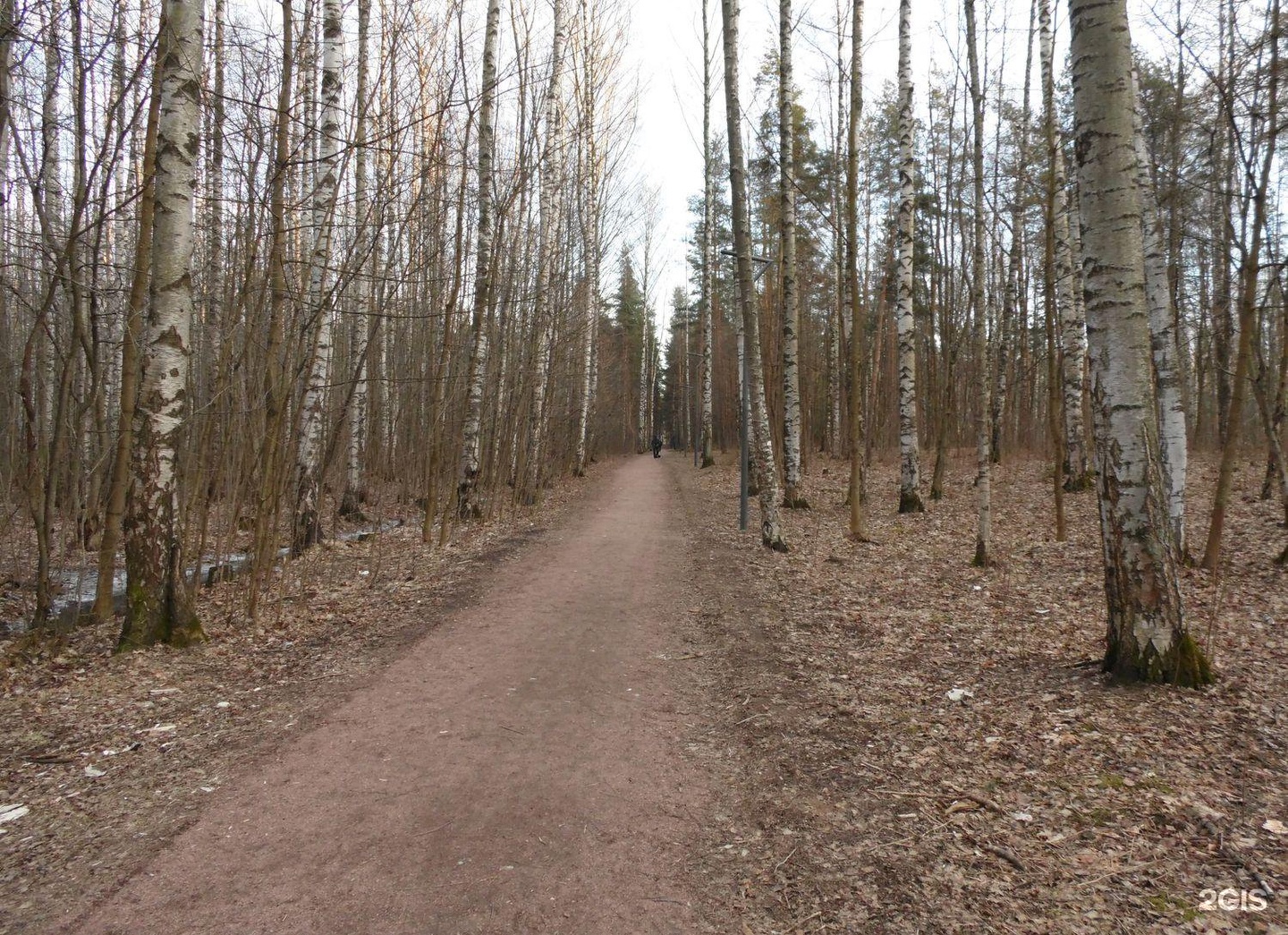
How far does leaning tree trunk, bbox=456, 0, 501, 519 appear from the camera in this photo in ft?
36.2

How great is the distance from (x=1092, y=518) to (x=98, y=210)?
1219 centimetres

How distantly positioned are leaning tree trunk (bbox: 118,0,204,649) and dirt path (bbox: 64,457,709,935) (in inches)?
82.7

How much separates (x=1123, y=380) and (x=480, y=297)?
31.1 feet

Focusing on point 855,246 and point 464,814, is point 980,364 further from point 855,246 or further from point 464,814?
point 464,814

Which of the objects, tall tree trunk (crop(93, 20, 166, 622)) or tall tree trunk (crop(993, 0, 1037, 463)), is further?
tall tree trunk (crop(993, 0, 1037, 463))

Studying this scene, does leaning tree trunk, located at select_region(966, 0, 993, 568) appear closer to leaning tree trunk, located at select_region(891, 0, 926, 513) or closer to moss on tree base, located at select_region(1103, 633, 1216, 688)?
leaning tree trunk, located at select_region(891, 0, 926, 513)

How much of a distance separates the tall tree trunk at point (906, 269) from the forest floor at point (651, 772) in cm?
570

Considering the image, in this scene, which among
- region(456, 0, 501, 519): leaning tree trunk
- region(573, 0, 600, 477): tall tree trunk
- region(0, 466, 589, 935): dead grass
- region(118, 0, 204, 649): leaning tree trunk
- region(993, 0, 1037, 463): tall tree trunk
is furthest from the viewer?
region(573, 0, 600, 477): tall tree trunk

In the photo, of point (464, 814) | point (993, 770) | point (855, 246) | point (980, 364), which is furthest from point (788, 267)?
point (464, 814)

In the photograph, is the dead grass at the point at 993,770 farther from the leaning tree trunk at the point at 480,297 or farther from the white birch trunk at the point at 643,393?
the white birch trunk at the point at 643,393

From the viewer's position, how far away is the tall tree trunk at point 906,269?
11.9 meters

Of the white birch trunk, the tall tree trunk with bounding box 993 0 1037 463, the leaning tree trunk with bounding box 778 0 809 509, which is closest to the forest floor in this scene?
the leaning tree trunk with bounding box 778 0 809 509

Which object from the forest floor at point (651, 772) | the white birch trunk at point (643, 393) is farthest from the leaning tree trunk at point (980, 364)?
the white birch trunk at point (643, 393)

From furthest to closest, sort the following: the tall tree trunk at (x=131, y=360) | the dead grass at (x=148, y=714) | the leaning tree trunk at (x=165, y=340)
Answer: the tall tree trunk at (x=131, y=360)
the leaning tree trunk at (x=165, y=340)
the dead grass at (x=148, y=714)
